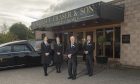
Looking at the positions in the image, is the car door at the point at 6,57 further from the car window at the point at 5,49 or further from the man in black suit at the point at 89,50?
the man in black suit at the point at 89,50

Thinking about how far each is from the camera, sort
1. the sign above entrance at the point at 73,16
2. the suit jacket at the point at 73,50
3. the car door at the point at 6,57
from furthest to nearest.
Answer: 1. the sign above entrance at the point at 73,16
2. the car door at the point at 6,57
3. the suit jacket at the point at 73,50

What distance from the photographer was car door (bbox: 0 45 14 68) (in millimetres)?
11137

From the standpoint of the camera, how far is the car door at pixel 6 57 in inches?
438

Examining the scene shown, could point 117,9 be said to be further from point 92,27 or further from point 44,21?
point 44,21

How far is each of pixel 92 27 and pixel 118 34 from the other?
103 inches

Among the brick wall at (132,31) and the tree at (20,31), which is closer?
the brick wall at (132,31)

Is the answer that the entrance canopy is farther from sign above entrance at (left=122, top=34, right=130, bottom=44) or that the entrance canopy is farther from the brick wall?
sign above entrance at (left=122, top=34, right=130, bottom=44)

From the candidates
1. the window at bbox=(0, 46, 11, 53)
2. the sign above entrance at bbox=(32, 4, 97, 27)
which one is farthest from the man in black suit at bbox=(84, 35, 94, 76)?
the window at bbox=(0, 46, 11, 53)

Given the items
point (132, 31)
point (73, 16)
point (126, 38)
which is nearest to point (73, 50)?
point (132, 31)

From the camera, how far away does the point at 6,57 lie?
11250 millimetres

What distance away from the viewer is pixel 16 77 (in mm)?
9523

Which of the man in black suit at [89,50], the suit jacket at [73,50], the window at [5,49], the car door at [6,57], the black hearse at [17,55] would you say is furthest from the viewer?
the window at [5,49]

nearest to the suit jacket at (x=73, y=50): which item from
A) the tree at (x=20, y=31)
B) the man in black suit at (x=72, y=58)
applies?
the man in black suit at (x=72, y=58)

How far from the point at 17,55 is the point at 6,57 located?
1.97 ft
